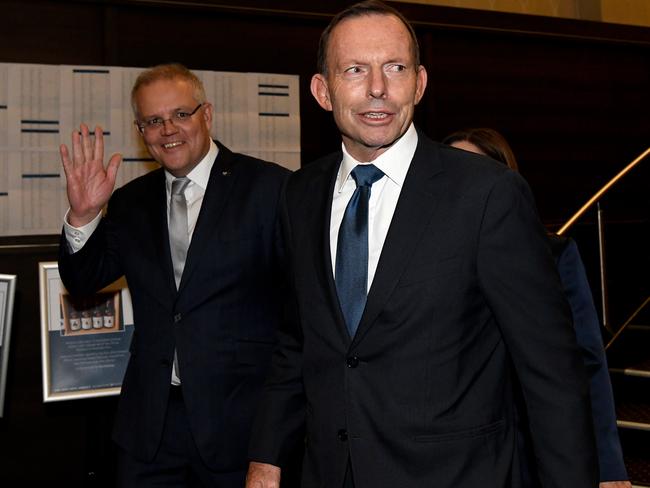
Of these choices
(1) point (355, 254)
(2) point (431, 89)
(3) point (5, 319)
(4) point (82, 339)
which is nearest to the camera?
(1) point (355, 254)

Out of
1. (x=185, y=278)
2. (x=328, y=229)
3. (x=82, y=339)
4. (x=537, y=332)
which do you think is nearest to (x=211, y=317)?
(x=185, y=278)

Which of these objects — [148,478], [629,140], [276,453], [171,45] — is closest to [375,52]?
[276,453]

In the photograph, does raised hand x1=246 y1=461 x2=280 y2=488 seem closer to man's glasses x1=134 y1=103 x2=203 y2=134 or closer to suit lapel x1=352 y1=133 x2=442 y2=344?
suit lapel x1=352 y1=133 x2=442 y2=344

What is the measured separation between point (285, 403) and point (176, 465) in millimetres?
Result: 679

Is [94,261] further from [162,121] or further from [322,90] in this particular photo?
[322,90]

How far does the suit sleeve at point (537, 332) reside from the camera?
1.49 m

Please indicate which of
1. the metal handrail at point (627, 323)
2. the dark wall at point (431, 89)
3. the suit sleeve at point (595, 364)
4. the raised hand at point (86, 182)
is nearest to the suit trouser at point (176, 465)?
the raised hand at point (86, 182)

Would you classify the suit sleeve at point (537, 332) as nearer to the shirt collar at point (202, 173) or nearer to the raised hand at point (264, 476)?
the raised hand at point (264, 476)

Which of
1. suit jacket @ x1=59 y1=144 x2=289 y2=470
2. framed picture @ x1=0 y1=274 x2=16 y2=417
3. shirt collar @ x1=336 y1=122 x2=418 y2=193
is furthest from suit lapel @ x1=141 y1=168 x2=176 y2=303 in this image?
framed picture @ x1=0 y1=274 x2=16 y2=417

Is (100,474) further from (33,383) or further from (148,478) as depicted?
(148,478)

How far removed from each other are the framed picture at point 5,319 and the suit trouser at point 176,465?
1.17 metres

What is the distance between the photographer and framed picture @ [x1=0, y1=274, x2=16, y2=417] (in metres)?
3.28

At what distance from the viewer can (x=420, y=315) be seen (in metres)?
1.53

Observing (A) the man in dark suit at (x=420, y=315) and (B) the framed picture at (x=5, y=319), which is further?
(B) the framed picture at (x=5, y=319)
